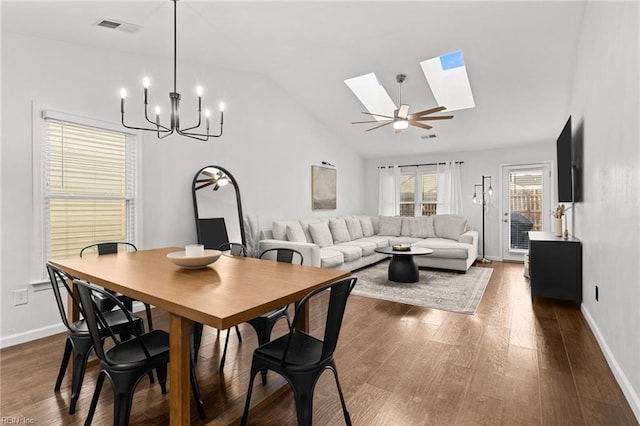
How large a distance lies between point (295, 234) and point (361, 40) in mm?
2825

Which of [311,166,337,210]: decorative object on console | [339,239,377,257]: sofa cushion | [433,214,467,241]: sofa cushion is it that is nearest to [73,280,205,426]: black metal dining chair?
[339,239,377,257]: sofa cushion

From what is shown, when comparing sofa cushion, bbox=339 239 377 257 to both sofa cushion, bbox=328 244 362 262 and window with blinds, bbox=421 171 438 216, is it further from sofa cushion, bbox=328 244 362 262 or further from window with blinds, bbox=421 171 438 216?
window with blinds, bbox=421 171 438 216

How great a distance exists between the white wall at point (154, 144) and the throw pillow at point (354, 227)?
3.37 ft

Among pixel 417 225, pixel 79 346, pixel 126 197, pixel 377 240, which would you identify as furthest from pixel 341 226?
pixel 79 346

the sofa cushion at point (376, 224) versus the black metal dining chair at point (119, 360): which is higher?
the sofa cushion at point (376, 224)

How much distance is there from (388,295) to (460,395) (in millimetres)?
2194

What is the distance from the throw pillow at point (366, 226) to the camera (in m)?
7.26

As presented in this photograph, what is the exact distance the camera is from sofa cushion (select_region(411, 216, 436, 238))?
22.8 ft

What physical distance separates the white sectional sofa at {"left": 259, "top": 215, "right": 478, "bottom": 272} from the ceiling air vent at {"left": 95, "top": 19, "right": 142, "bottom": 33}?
297cm

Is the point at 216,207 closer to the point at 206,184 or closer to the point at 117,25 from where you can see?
the point at 206,184

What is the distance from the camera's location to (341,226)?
6.39 metres

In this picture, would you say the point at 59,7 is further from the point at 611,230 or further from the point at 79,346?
the point at 611,230

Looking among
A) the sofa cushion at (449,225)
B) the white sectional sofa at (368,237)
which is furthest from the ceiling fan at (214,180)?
the sofa cushion at (449,225)

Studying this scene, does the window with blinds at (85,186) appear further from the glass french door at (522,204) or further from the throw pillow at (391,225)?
the glass french door at (522,204)
